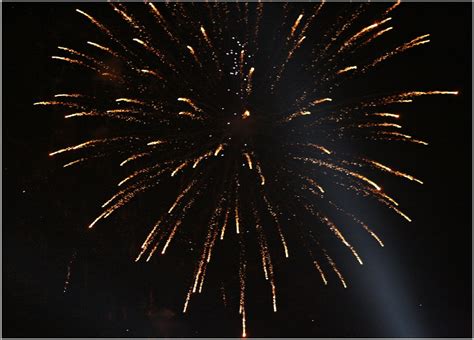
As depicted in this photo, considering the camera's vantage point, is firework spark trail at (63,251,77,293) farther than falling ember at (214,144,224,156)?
Yes

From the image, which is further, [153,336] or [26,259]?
[153,336]

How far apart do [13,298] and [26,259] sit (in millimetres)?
770

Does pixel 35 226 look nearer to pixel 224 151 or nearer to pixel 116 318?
pixel 116 318

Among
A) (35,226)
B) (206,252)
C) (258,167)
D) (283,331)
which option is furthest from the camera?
(283,331)

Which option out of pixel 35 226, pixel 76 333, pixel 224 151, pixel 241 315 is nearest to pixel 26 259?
pixel 35 226

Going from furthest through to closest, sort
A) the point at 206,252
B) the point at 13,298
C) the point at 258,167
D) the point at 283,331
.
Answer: the point at 283,331
the point at 13,298
the point at 206,252
the point at 258,167

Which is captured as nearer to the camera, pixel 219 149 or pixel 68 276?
pixel 219 149

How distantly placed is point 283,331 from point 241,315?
80 cm

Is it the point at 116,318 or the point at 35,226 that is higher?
the point at 35,226

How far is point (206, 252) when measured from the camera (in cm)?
702

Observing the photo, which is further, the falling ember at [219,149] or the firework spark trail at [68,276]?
the firework spark trail at [68,276]

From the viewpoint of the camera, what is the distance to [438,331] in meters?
8.32

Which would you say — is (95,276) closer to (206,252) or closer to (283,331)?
(206,252)

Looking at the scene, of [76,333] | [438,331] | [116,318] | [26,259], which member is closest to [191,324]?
[116,318]
